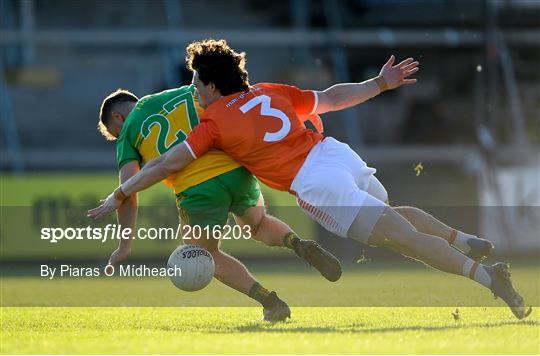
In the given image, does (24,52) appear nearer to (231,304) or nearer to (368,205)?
(231,304)

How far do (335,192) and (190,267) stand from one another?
3.63 feet

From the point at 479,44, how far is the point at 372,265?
923 cm

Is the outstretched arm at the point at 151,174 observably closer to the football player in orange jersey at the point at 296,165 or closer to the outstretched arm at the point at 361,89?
the football player in orange jersey at the point at 296,165

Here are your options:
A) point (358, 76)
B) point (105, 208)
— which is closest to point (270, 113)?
point (105, 208)

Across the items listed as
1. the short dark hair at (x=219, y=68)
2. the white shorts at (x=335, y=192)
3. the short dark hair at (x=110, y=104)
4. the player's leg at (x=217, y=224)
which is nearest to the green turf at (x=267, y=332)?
the player's leg at (x=217, y=224)

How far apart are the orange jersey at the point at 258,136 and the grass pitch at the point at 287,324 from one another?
3.54ft

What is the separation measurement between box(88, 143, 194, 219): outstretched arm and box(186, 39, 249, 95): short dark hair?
1.76 ft

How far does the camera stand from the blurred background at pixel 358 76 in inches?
884

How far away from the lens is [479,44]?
26250 mm

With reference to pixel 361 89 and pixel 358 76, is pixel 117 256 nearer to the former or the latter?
pixel 361 89

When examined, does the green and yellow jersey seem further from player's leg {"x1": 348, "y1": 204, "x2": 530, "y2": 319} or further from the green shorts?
player's leg {"x1": 348, "y1": 204, "x2": 530, "y2": 319}

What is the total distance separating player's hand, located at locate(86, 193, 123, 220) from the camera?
25.7 feet

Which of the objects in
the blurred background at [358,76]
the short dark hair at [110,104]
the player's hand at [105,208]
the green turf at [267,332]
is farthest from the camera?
the blurred background at [358,76]

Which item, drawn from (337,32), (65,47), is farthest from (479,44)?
(65,47)
